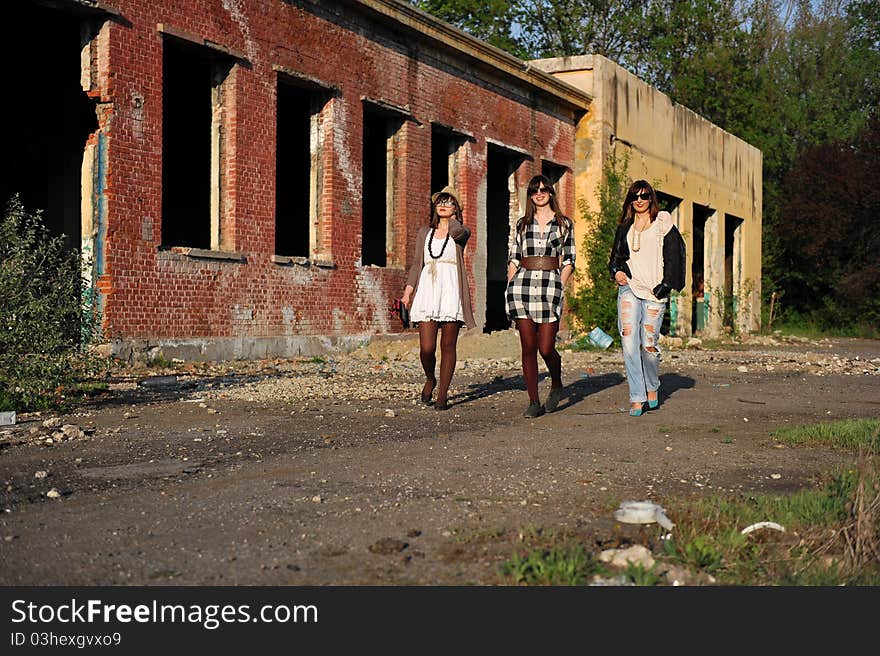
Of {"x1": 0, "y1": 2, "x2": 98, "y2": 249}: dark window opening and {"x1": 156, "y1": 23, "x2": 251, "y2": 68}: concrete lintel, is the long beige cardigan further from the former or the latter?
{"x1": 0, "y1": 2, "x2": 98, "y2": 249}: dark window opening

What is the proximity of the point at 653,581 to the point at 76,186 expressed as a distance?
1645 cm

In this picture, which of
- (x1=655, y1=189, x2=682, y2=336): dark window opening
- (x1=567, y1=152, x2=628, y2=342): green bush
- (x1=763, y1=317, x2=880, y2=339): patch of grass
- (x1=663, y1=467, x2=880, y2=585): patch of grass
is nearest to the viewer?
(x1=663, y1=467, x2=880, y2=585): patch of grass

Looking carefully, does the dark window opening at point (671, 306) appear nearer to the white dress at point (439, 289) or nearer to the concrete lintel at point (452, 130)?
the concrete lintel at point (452, 130)

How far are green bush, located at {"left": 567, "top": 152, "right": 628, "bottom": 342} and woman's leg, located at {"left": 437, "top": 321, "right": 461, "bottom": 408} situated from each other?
13727 mm

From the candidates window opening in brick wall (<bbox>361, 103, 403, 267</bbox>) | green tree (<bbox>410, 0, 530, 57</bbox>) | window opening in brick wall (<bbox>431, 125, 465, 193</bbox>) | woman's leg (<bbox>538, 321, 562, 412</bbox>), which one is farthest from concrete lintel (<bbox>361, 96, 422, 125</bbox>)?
green tree (<bbox>410, 0, 530, 57</bbox>)

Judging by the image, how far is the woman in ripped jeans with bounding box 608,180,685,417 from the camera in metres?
8.32

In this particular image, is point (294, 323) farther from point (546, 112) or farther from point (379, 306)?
point (546, 112)

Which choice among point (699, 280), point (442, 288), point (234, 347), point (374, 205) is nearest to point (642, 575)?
point (442, 288)

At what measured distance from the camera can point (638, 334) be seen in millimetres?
8359

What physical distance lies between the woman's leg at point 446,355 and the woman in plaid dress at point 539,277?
1.91ft

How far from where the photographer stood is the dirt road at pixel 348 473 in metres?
3.71

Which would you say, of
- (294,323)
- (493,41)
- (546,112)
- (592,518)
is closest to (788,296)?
(493,41)

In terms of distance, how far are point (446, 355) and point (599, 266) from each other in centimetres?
1436

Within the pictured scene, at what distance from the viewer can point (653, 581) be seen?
3.32 meters
